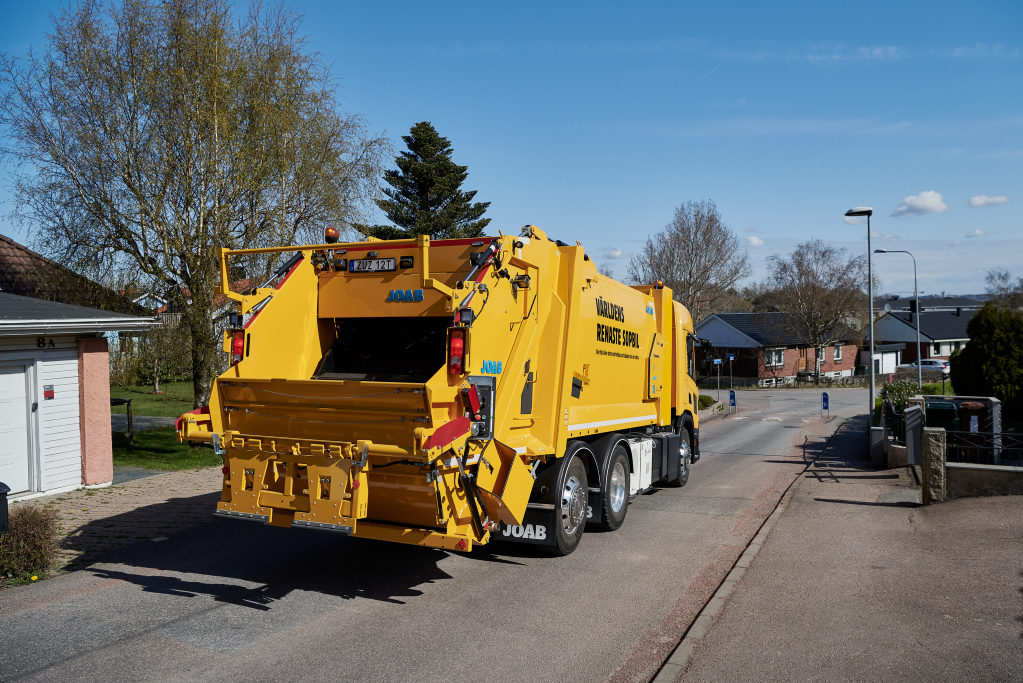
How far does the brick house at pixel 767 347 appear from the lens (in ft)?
191

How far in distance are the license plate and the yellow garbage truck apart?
2cm

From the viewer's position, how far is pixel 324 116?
1686 centimetres

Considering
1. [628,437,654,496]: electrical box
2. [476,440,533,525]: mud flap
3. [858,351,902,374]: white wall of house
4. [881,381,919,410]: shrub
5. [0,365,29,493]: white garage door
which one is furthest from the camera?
[858,351,902,374]: white wall of house

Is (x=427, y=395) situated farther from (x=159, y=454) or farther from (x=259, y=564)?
(x=159, y=454)

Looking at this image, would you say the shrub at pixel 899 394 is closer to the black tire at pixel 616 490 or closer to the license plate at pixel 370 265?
the black tire at pixel 616 490

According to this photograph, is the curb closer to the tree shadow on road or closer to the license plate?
the tree shadow on road

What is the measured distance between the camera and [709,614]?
6148 millimetres

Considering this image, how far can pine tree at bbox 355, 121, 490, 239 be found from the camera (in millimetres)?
35406

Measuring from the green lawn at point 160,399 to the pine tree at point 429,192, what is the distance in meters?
12.1

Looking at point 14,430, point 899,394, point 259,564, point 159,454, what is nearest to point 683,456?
point 259,564

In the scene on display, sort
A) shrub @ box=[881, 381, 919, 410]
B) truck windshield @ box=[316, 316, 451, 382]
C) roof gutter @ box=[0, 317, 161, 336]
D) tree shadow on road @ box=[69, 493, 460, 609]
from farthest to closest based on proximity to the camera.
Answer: shrub @ box=[881, 381, 919, 410]
roof gutter @ box=[0, 317, 161, 336]
truck windshield @ box=[316, 316, 451, 382]
tree shadow on road @ box=[69, 493, 460, 609]

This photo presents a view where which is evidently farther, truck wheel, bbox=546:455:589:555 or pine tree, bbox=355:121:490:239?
pine tree, bbox=355:121:490:239

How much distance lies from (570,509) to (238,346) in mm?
3721

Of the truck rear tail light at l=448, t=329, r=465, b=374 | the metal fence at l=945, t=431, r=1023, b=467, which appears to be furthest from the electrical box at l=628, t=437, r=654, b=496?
the metal fence at l=945, t=431, r=1023, b=467
